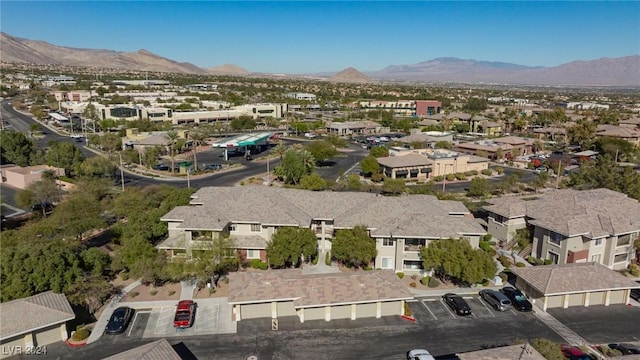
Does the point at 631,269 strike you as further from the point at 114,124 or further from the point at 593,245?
the point at 114,124

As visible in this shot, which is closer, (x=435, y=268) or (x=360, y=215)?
(x=435, y=268)

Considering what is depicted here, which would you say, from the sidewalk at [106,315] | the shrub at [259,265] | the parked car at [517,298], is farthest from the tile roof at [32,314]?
the parked car at [517,298]

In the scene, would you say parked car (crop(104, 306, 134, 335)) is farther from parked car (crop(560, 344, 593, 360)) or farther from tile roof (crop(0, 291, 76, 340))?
parked car (crop(560, 344, 593, 360))

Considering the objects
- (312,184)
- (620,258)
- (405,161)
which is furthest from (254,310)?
(405,161)

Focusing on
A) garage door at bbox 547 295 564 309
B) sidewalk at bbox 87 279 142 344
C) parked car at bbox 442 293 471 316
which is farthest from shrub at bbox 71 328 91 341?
garage door at bbox 547 295 564 309

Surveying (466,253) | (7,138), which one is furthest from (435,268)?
(7,138)

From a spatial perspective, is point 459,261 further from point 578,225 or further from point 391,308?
point 578,225
